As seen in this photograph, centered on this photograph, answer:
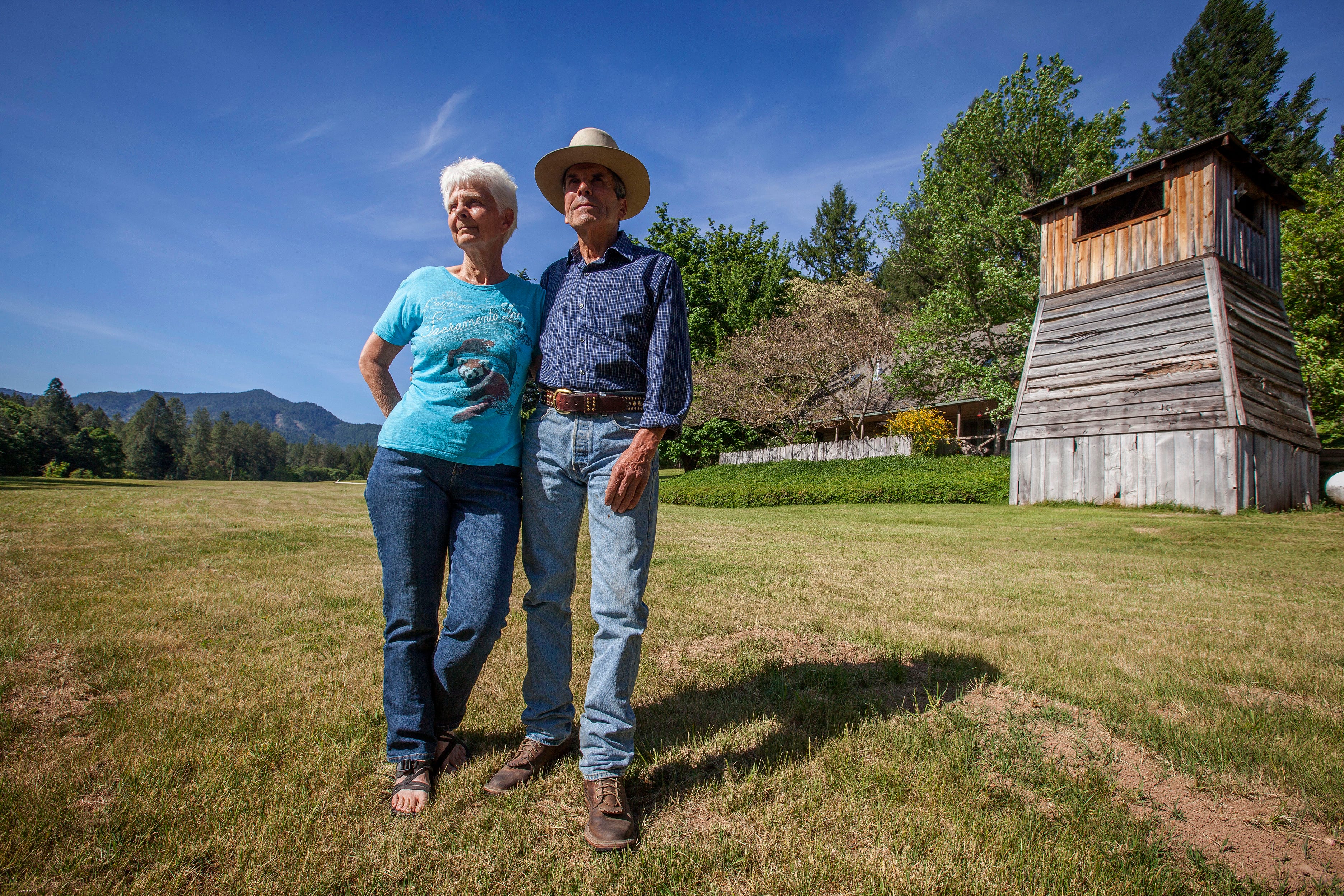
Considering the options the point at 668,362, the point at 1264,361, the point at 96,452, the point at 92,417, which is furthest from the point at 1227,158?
the point at 92,417

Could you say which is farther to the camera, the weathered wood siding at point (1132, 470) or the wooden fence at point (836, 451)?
the wooden fence at point (836, 451)

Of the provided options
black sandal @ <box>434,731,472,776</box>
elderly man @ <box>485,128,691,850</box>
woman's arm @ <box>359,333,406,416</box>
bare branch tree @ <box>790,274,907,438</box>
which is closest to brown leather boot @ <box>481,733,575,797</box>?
elderly man @ <box>485,128,691,850</box>

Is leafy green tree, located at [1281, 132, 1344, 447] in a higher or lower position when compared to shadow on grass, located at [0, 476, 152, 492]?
higher

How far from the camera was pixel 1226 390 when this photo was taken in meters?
12.5

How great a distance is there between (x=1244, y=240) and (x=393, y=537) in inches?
759

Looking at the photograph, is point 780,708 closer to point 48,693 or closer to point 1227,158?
point 48,693

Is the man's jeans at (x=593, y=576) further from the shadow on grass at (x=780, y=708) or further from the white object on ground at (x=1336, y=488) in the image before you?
→ the white object on ground at (x=1336, y=488)

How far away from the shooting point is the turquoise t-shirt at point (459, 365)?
8.18 feet

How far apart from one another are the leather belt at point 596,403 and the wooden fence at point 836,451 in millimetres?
21441

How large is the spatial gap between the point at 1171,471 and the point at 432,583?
15835 millimetres

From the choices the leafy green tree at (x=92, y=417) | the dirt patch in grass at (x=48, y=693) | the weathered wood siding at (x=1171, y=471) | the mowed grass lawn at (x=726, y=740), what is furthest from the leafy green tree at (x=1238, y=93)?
the leafy green tree at (x=92, y=417)

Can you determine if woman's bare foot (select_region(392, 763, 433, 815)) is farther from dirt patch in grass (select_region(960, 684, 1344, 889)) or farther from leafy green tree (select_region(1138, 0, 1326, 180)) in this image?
leafy green tree (select_region(1138, 0, 1326, 180))

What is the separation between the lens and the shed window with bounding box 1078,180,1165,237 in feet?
51.1

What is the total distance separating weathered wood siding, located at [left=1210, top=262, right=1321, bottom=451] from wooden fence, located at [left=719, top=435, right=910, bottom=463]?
33.1ft
